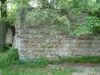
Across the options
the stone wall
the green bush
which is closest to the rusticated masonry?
the stone wall

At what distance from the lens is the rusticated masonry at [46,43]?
11000 mm

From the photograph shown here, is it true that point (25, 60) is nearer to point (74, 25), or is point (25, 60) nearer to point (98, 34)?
point (74, 25)

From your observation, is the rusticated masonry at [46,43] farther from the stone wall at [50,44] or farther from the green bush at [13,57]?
the green bush at [13,57]

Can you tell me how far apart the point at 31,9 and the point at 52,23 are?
3.67 ft

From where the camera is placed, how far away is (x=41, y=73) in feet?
28.0

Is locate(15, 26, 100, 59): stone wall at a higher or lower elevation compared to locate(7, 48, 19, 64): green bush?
higher

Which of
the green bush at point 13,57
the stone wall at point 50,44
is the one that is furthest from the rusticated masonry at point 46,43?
the green bush at point 13,57

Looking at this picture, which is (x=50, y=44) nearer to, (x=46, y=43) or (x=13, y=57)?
(x=46, y=43)

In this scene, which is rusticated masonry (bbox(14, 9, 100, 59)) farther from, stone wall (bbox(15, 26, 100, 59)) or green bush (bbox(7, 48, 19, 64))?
green bush (bbox(7, 48, 19, 64))

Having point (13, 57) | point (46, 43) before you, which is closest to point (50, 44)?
point (46, 43)

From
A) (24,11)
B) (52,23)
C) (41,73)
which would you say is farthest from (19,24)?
(41,73)

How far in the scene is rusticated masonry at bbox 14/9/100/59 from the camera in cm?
1100

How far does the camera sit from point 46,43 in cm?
1108

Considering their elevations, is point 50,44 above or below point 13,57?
above
